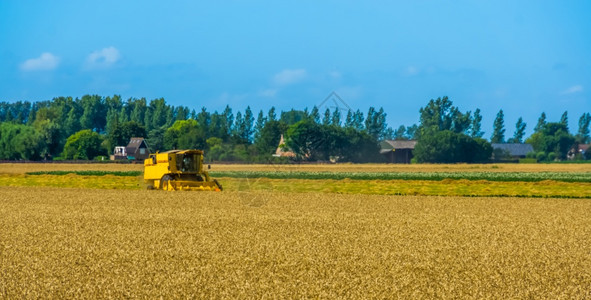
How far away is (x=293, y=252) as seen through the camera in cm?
1742

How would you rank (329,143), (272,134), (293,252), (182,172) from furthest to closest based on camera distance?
(272,134) → (329,143) → (182,172) → (293,252)

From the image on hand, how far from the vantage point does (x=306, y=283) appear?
45.4 ft

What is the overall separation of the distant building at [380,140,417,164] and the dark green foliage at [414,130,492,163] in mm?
11917

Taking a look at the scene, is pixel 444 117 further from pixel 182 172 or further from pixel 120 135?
pixel 182 172

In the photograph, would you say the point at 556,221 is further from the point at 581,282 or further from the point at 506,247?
the point at 581,282

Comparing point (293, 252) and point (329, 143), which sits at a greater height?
point (329, 143)

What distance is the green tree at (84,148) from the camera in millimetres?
139250

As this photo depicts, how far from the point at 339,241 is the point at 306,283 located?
19.2 ft

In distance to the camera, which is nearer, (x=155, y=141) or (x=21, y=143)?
(x=21, y=143)

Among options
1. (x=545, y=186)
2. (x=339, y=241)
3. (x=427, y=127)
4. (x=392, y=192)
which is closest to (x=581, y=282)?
(x=339, y=241)

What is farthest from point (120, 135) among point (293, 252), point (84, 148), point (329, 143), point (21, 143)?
point (293, 252)

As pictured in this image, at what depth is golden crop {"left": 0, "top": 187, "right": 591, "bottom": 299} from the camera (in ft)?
44.2

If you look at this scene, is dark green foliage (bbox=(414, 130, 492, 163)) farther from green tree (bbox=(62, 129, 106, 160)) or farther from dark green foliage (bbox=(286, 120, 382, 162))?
green tree (bbox=(62, 129, 106, 160))

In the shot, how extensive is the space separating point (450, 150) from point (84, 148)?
230 feet
